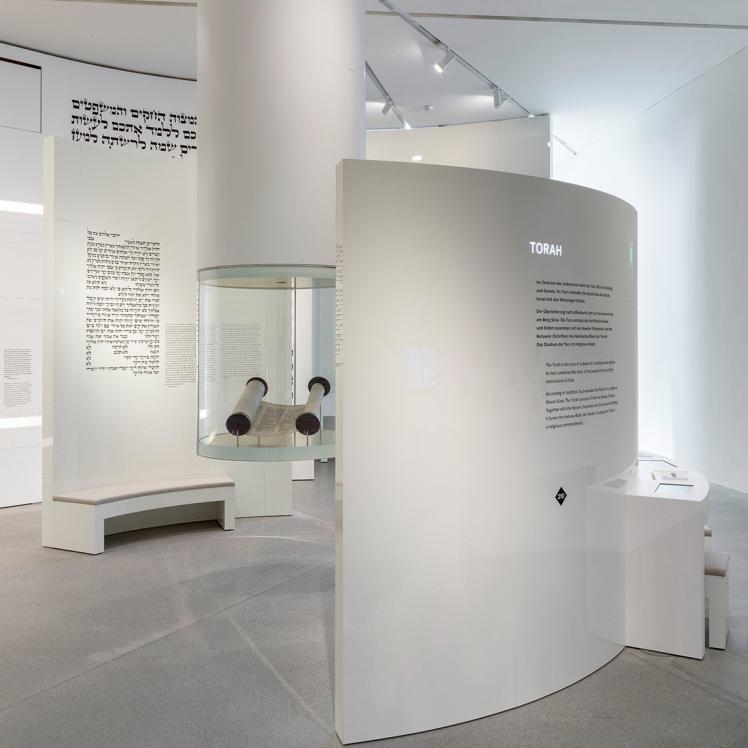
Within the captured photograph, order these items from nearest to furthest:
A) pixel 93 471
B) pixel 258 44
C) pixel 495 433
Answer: pixel 495 433 → pixel 258 44 → pixel 93 471

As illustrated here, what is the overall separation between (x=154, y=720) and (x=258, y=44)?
2781mm

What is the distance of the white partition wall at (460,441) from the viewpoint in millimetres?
2492

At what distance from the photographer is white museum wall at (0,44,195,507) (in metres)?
6.40

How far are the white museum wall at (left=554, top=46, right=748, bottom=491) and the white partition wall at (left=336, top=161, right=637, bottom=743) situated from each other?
4.56 metres

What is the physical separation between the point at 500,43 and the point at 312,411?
15.4 feet

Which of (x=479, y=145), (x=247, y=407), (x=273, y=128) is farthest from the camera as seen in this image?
(x=479, y=145)

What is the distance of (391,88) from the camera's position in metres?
7.97

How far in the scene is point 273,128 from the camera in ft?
11.2

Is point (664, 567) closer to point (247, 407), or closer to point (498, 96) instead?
point (247, 407)

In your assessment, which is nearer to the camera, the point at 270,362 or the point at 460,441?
the point at 460,441

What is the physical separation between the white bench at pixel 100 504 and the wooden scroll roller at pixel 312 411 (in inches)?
83.2

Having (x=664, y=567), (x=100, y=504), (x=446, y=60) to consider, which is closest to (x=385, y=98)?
(x=446, y=60)

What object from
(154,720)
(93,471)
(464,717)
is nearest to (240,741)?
(154,720)

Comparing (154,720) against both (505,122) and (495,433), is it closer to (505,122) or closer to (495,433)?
(495,433)
